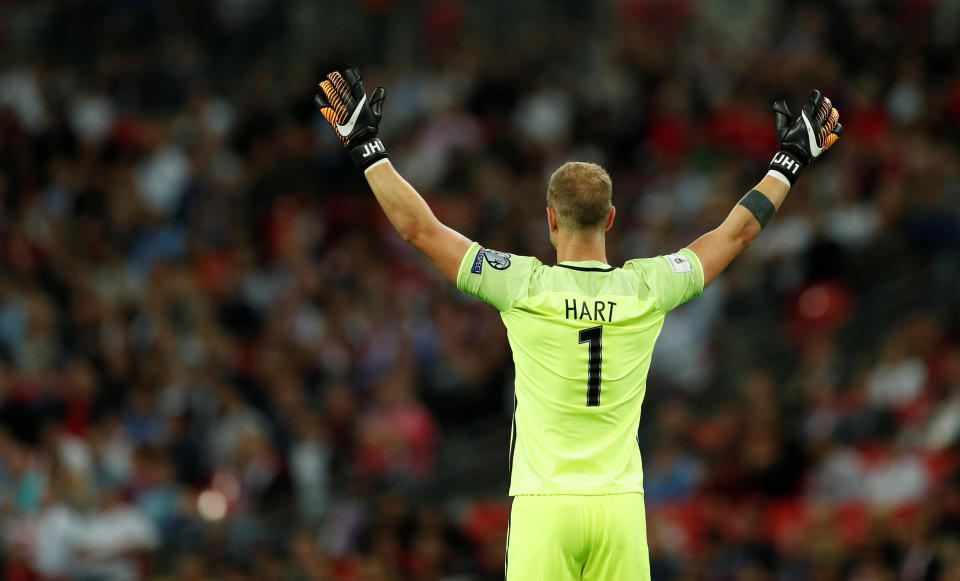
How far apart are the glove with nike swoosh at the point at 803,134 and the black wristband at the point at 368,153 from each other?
175 centimetres

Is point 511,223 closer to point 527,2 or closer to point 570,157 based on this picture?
point 570,157

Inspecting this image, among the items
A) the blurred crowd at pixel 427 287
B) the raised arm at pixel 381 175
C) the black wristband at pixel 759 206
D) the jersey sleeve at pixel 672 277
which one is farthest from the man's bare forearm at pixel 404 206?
the blurred crowd at pixel 427 287

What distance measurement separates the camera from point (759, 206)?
6.58 meters

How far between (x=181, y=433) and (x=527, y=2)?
8.56 metres

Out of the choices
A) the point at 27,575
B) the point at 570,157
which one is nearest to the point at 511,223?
the point at 570,157

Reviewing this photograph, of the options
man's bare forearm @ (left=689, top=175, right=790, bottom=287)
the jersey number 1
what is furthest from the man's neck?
man's bare forearm @ (left=689, top=175, right=790, bottom=287)

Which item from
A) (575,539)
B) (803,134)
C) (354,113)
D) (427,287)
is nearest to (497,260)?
(354,113)

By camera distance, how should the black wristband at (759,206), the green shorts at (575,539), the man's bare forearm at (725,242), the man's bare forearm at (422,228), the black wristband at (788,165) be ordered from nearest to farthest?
the green shorts at (575,539)
the man's bare forearm at (422,228)
the man's bare forearm at (725,242)
the black wristband at (759,206)
the black wristband at (788,165)

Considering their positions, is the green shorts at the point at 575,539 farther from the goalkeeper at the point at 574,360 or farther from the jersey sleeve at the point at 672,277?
the jersey sleeve at the point at 672,277

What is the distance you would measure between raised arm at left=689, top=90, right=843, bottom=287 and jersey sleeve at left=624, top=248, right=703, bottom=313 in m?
0.06

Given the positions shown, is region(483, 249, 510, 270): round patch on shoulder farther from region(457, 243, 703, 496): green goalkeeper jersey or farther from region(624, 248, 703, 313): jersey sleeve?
region(624, 248, 703, 313): jersey sleeve

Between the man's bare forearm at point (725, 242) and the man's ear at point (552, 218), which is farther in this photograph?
the man's bare forearm at point (725, 242)

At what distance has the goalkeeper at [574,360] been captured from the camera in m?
6.02

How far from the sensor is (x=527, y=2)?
20844mm
